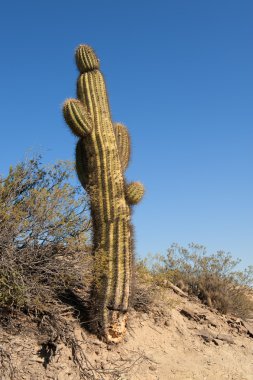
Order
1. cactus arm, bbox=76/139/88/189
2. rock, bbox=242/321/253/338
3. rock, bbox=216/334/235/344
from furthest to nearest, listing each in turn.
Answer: rock, bbox=242/321/253/338 < rock, bbox=216/334/235/344 < cactus arm, bbox=76/139/88/189

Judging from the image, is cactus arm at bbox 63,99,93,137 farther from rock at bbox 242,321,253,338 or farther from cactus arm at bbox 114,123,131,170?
rock at bbox 242,321,253,338

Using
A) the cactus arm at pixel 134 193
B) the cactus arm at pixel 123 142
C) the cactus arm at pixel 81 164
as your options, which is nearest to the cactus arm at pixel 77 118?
the cactus arm at pixel 81 164

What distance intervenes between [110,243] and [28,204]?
5.10ft

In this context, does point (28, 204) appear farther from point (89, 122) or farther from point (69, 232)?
point (89, 122)

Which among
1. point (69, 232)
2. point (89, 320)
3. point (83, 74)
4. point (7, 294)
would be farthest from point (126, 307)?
point (83, 74)

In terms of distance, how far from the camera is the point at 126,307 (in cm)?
802

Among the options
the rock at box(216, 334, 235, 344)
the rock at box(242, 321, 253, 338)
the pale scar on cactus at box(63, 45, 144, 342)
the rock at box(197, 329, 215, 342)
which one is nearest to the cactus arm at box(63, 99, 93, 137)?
the pale scar on cactus at box(63, 45, 144, 342)

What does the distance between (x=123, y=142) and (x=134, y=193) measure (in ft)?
4.16

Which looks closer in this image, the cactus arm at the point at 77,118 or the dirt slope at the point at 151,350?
the dirt slope at the point at 151,350

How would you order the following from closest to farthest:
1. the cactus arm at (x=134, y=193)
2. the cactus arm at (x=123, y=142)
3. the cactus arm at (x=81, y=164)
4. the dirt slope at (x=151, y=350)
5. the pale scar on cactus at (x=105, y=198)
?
the dirt slope at (x=151, y=350) → the pale scar on cactus at (x=105, y=198) → the cactus arm at (x=134, y=193) → the cactus arm at (x=81, y=164) → the cactus arm at (x=123, y=142)

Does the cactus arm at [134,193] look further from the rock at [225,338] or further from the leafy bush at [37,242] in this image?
the rock at [225,338]

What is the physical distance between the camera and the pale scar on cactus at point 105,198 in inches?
310

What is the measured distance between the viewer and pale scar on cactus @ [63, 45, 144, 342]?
787 cm

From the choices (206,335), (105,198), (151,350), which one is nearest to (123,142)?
(105,198)
